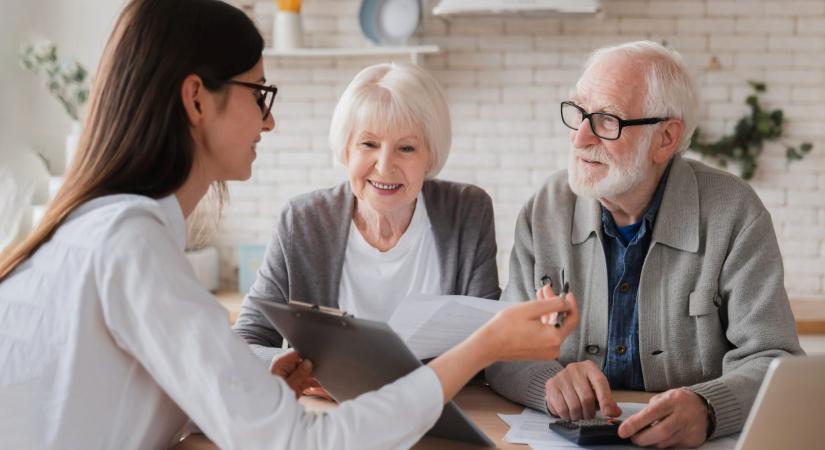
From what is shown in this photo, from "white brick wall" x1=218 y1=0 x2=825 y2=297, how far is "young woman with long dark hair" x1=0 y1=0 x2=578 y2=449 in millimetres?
2718

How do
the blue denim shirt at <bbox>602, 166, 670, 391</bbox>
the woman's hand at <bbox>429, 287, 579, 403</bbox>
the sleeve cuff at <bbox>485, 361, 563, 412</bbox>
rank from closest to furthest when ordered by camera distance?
1. the woman's hand at <bbox>429, 287, 579, 403</bbox>
2. the sleeve cuff at <bbox>485, 361, 563, 412</bbox>
3. the blue denim shirt at <bbox>602, 166, 670, 391</bbox>

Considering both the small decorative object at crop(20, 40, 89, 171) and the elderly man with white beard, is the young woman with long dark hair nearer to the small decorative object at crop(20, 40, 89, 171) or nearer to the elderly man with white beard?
the elderly man with white beard

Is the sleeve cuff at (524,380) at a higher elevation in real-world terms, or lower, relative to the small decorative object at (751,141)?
lower

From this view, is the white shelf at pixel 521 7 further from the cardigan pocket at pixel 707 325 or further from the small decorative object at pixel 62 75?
the cardigan pocket at pixel 707 325

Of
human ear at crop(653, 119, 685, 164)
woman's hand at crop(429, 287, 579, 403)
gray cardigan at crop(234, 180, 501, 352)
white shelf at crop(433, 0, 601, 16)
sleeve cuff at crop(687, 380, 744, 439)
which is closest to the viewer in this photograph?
woman's hand at crop(429, 287, 579, 403)

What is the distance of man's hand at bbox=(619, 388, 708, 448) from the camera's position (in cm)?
154

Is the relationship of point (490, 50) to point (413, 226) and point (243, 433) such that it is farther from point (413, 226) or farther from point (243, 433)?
point (243, 433)

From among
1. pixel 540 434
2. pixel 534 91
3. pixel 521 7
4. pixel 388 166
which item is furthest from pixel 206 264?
pixel 540 434

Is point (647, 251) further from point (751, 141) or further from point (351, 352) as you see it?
point (751, 141)

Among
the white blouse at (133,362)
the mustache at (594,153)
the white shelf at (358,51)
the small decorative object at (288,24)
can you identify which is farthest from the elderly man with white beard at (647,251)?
the small decorative object at (288,24)

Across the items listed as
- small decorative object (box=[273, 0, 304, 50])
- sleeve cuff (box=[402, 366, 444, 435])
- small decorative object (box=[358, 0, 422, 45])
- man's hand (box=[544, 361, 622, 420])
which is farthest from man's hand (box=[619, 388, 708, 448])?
small decorative object (box=[273, 0, 304, 50])

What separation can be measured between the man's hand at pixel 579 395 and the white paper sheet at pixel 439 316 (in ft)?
0.90

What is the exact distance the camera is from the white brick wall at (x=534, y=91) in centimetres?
396

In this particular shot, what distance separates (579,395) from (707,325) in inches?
18.5
